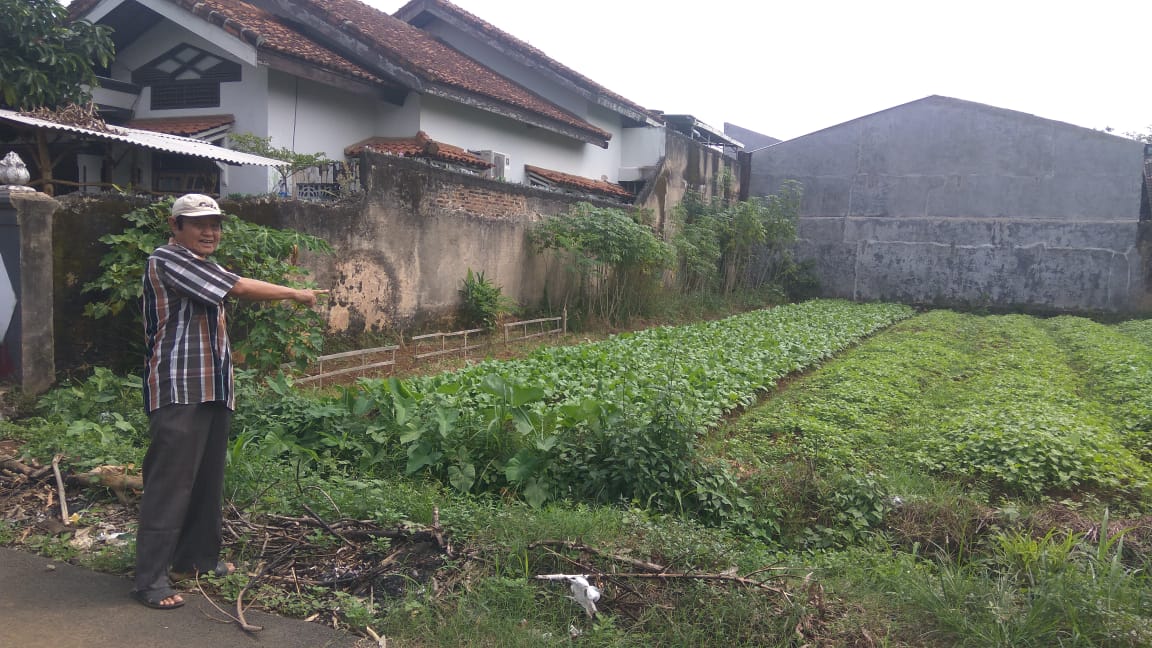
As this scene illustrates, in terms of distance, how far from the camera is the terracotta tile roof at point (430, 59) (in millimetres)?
14508

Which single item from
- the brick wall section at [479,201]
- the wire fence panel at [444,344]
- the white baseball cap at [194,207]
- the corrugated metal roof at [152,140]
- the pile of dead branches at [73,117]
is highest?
the pile of dead branches at [73,117]

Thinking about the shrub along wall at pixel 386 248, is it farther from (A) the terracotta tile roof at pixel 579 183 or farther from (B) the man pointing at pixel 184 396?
(B) the man pointing at pixel 184 396

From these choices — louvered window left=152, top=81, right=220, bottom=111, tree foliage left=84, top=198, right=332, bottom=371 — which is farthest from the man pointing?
louvered window left=152, top=81, right=220, bottom=111

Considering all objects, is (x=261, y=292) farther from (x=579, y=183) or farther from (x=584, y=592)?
(x=579, y=183)

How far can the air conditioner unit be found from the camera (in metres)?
16.7

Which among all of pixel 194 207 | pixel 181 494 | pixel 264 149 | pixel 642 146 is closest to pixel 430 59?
pixel 264 149

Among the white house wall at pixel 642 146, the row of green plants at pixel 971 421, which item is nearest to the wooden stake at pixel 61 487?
the row of green plants at pixel 971 421

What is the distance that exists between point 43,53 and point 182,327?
974cm

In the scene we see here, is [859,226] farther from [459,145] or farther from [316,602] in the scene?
[316,602]

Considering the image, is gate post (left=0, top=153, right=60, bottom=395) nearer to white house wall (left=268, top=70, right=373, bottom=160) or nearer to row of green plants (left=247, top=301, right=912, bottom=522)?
row of green plants (left=247, top=301, right=912, bottom=522)

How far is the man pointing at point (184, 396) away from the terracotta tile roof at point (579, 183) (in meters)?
15.0

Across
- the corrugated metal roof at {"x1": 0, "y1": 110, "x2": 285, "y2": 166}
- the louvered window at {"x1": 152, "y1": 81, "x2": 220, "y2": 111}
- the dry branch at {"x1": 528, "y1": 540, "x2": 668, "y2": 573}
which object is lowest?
the dry branch at {"x1": 528, "y1": 540, "x2": 668, "y2": 573}

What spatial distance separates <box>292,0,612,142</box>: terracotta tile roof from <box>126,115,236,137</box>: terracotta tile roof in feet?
9.19

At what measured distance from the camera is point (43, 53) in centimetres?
1096
